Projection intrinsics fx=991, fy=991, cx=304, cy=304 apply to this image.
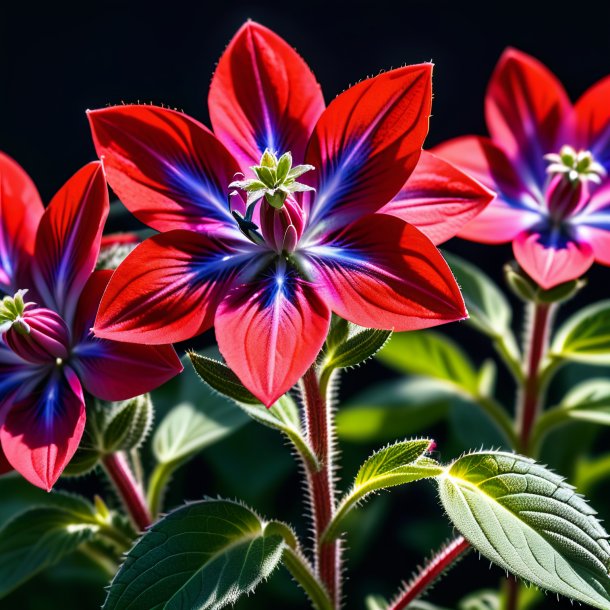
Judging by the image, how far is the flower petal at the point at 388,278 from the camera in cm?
67

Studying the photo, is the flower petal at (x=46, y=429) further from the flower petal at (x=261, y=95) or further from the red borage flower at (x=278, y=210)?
the flower petal at (x=261, y=95)

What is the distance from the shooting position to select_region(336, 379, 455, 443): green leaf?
1332 millimetres

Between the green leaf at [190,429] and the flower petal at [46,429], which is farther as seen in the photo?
the green leaf at [190,429]

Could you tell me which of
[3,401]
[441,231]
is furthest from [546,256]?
[3,401]

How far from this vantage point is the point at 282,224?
2.48ft

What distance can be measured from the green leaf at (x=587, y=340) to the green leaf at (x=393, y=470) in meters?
0.35

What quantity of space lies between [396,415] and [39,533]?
56 centimetres

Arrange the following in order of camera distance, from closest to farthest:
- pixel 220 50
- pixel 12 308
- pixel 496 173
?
1. pixel 12 308
2. pixel 496 173
3. pixel 220 50

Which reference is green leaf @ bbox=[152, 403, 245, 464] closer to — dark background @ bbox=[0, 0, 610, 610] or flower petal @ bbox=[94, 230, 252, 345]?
flower petal @ bbox=[94, 230, 252, 345]

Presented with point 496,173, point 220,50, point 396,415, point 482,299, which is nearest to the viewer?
point 496,173

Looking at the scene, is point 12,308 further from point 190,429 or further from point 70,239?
point 190,429

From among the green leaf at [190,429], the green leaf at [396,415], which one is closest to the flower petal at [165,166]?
the green leaf at [190,429]

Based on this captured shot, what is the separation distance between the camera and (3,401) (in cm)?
79

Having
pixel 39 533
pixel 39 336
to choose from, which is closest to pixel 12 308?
pixel 39 336
